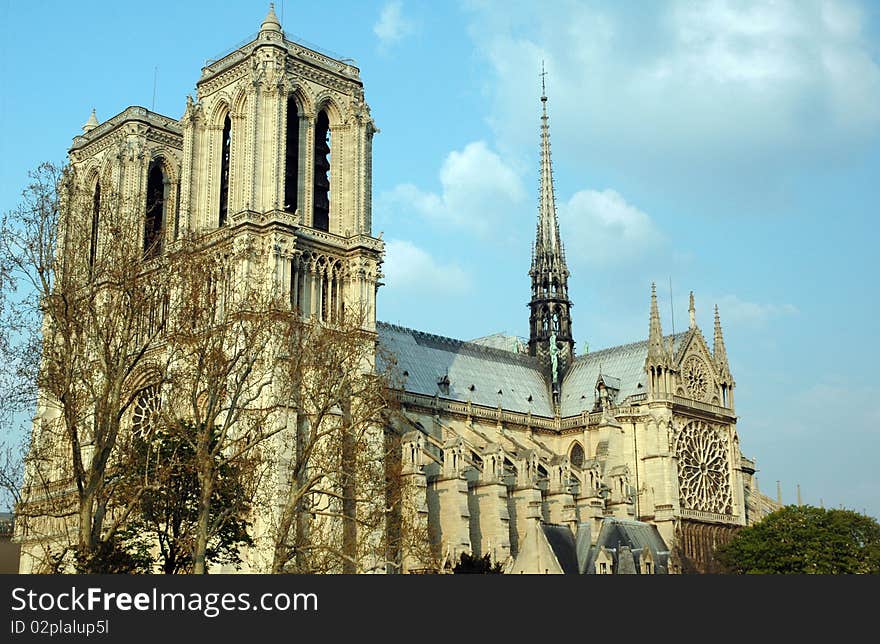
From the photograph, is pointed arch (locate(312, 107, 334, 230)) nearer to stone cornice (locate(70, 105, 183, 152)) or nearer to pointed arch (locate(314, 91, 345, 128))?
pointed arch (locate(314, 91, 345, 128))

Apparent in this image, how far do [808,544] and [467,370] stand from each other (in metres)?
20.5

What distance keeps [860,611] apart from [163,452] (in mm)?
22173

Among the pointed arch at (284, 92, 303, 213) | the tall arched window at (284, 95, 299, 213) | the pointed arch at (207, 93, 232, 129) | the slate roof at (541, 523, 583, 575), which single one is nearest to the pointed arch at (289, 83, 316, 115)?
the pointed arch at (284, 92, 303, 213)

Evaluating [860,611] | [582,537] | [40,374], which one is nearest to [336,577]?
[860,611]

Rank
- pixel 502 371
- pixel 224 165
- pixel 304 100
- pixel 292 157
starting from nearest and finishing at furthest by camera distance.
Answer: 1. pixel 292 157
2. pixel 304 100
3. pixel 224 165
4. pixel 502 371

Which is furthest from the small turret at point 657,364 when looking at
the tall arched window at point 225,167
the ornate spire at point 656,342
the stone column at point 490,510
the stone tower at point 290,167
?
the tall arched window at point 225,167

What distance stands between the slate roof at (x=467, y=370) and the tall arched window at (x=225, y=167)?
38.7 feet

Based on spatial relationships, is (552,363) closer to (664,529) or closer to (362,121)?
(664,529)

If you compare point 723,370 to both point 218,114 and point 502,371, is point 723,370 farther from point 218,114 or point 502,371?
point 218,114

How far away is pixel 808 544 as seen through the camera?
58844 mm

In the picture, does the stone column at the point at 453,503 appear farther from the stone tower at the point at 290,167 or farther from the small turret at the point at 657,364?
the small turret at the point at 657,364

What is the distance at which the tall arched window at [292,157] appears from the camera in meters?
55.8

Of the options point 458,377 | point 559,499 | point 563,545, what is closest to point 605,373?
point 458,377

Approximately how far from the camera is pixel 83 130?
65750 millimetres
